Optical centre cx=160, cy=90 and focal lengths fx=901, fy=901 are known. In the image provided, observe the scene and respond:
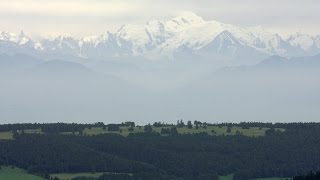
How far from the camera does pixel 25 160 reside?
653 ft

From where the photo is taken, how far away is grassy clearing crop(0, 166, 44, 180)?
604 feet

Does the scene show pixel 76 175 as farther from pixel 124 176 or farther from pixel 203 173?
pixel 203 173

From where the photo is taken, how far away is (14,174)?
189 meters

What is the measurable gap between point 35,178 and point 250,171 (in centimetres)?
4665

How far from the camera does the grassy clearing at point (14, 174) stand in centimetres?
18412

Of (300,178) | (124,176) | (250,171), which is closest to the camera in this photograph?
(300,178)

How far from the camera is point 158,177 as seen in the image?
185 metres

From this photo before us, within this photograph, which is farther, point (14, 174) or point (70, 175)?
point (14, 174)

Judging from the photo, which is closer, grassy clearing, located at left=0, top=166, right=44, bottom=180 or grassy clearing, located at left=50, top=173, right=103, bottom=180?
grassy clearing, located at left=0, top=166, right=44, bottom=180

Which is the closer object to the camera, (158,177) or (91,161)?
(158,177)

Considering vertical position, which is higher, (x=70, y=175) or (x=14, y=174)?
(x=14, y=174)

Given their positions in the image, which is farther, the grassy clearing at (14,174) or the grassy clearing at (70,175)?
the grassy clearing at (70,175)

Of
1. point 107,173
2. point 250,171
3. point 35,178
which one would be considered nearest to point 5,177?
point 35,178

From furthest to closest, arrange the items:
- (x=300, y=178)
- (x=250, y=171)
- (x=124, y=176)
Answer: (x=250, y=171), (x=124, y=176), (x=300, y=178)
